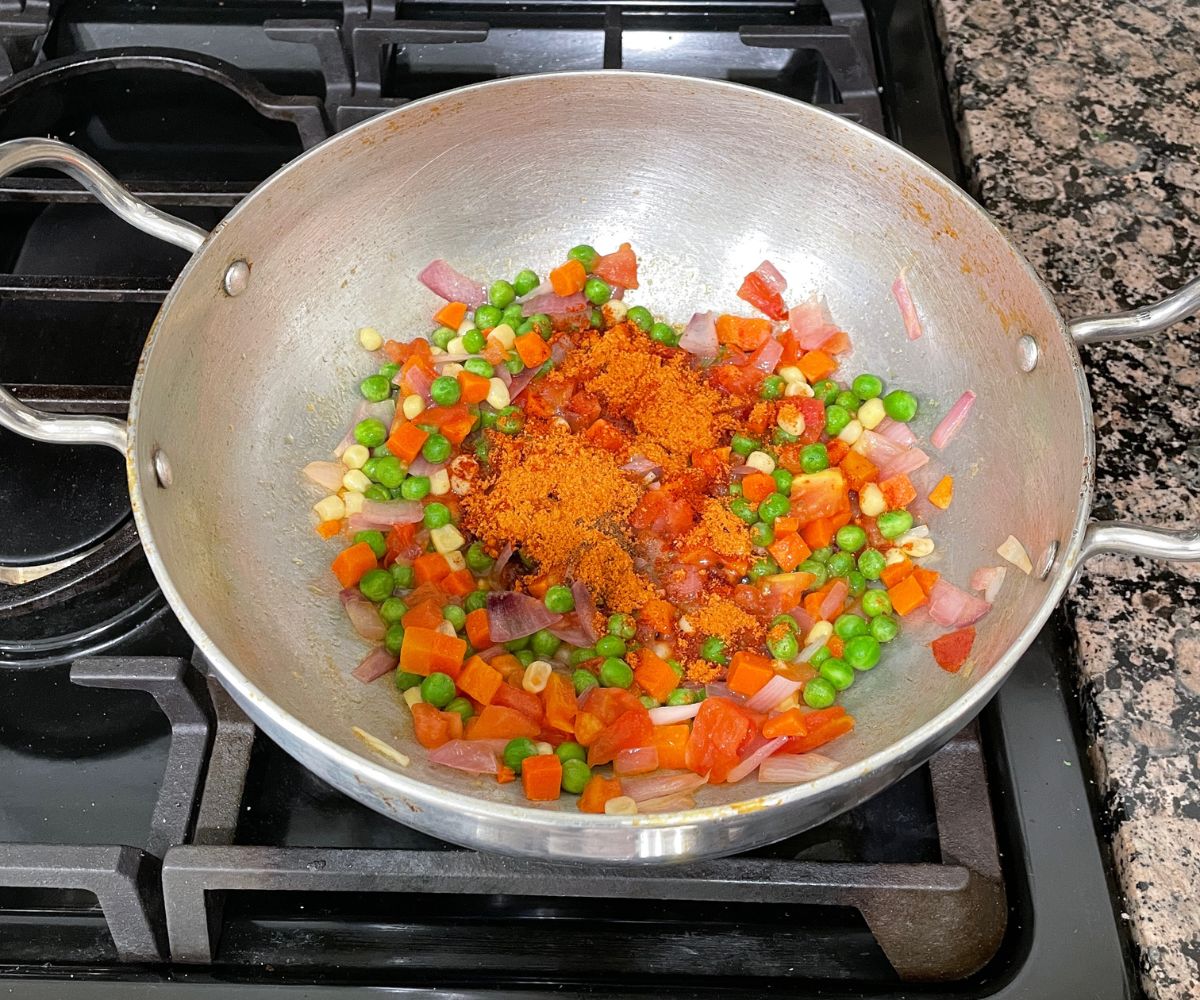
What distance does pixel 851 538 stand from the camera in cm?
141

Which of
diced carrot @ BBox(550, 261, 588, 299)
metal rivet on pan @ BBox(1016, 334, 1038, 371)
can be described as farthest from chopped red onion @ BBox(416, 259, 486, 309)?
metal rivet on pan @ BBox(1016, 334, 1038, 371)

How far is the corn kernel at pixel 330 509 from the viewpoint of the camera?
1.42m

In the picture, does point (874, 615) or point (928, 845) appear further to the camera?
point (874, 615)

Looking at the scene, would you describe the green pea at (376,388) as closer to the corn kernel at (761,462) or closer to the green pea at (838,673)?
the corn kernel at (761,462)

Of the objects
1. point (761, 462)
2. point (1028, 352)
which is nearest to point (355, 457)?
point (761, 462)

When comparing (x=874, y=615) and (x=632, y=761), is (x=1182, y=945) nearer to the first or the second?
(x=874, y=615)

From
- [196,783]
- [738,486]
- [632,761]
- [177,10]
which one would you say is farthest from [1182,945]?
[177,10]

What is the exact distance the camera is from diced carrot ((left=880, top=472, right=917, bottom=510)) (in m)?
1.43

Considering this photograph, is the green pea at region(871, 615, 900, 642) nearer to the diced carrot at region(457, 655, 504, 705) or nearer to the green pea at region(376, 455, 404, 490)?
the diced carrot at region(457, 655, 504, 705)

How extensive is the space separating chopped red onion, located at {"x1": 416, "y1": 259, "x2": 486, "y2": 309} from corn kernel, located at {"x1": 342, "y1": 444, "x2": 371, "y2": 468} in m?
0.29

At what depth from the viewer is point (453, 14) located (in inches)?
68.9

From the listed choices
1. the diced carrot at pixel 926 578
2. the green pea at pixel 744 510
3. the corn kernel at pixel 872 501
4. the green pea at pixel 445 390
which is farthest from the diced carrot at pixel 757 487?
the green pea at pixel 445 390

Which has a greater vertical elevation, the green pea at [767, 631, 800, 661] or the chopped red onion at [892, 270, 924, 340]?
the chopped red onion at [892, 270, 924, 340]

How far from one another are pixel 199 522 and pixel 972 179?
47.9 inches
